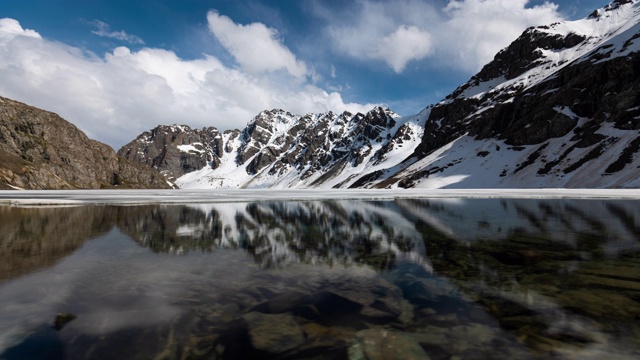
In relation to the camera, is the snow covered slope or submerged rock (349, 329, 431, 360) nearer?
submerged rock (349, 329, 431, 360)

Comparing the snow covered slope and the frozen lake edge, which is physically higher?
the snow covered slope

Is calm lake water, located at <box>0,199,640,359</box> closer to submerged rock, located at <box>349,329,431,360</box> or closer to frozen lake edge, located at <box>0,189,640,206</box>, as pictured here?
submerged rock, located at <box>349,329,431,360</box>

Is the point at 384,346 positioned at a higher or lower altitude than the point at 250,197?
lower

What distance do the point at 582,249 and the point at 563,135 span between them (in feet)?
503

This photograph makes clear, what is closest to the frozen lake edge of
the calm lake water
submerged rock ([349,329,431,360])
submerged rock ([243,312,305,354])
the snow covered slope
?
the snow covered slope

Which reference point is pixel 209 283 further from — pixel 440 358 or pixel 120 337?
pixel 440 358

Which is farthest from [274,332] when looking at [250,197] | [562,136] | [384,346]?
[562,136]

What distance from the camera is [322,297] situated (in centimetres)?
994

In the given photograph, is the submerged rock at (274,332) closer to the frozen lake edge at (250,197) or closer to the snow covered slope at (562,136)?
the frozen lake edge at (250,197)

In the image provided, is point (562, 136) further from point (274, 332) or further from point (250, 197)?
point (274, 332)

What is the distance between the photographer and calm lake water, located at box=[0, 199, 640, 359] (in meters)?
6.89

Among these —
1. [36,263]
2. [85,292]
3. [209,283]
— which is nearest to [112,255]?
[36,263]

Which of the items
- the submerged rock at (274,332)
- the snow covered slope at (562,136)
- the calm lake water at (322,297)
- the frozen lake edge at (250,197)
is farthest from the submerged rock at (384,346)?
the snow covered slope at (562,136)

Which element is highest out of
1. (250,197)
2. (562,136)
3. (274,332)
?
(562,136)
